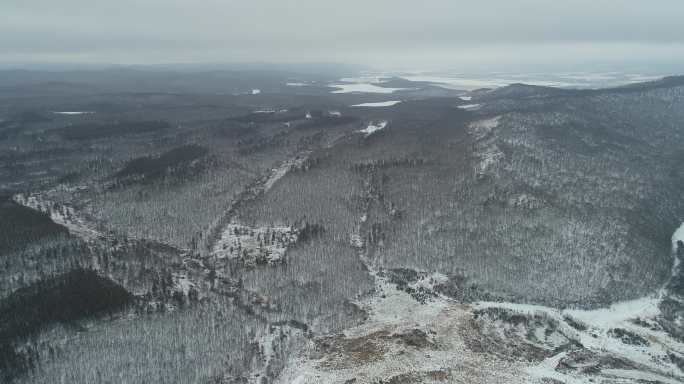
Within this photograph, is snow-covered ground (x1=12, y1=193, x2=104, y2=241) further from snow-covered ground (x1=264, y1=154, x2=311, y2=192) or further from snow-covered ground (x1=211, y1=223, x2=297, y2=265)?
snow-covered ground (x1=264, y1=154, x2=311, y2=192)

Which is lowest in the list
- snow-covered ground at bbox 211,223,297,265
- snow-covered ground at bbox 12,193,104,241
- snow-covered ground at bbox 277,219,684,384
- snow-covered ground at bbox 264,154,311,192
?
snow-covered ground at bbox 277,219,684,384

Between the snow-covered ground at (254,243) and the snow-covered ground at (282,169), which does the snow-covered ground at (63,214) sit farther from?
the snow-covered ground at (282,169)

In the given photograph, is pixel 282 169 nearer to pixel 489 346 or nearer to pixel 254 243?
pixel 254 243

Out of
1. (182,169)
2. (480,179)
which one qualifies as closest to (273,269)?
(480,179)

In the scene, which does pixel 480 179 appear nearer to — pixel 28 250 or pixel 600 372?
pixel 600 372

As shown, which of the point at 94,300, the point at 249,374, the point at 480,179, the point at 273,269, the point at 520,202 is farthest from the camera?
the point at 480,179

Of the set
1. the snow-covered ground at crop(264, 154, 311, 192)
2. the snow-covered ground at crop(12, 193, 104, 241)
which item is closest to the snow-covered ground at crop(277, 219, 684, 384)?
the snow-covered ground at crop(12, 193, 104, 241)

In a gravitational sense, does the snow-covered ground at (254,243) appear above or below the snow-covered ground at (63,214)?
below

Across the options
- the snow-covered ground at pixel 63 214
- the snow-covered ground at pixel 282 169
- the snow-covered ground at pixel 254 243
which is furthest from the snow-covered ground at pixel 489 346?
the snow-covered ground at pixel 282 169

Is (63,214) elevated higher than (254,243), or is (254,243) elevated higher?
(63,214)

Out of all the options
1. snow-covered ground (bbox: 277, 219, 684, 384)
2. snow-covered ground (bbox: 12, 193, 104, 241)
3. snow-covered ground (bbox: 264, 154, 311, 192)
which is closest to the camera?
snow-covered ground (bbox: 277, 219, 684, 384)

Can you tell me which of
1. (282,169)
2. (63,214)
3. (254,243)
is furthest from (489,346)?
(282,169)
